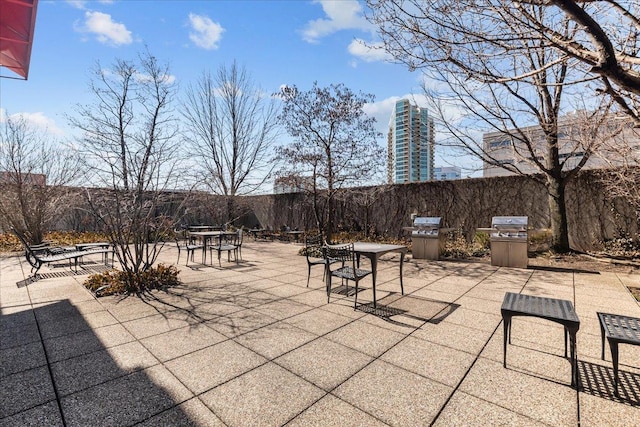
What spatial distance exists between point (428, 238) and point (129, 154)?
23.6 feet

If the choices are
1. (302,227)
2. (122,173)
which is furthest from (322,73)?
(302,227)

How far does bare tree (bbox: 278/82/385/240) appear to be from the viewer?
9.48 m

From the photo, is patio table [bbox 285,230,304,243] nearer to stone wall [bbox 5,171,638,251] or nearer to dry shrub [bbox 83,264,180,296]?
stone wall [bbox 5,171,638,251]

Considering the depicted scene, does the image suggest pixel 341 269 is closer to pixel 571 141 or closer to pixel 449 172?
pixel 571 141

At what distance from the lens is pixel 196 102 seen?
16.0 metres

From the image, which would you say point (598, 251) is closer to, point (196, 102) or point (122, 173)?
point (122, 173)

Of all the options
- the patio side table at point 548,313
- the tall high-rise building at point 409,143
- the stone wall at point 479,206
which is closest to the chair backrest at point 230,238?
the stone wall at point 479,206

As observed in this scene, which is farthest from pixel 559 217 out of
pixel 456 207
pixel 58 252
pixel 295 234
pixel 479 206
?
pixel 58 252

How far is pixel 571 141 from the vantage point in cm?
768

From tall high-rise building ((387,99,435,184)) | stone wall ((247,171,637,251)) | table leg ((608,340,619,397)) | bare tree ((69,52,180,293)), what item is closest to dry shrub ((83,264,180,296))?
bare tree ((69,52,180,293))

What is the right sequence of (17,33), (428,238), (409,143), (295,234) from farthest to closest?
(295,234) → (409,143) → (428,238) → (17,33)

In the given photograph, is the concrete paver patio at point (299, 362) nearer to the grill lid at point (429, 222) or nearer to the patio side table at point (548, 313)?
the patio side table at point (548, 313)

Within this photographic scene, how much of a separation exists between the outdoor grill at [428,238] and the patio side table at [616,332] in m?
5.51

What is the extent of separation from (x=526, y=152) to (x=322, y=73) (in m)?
6.40
